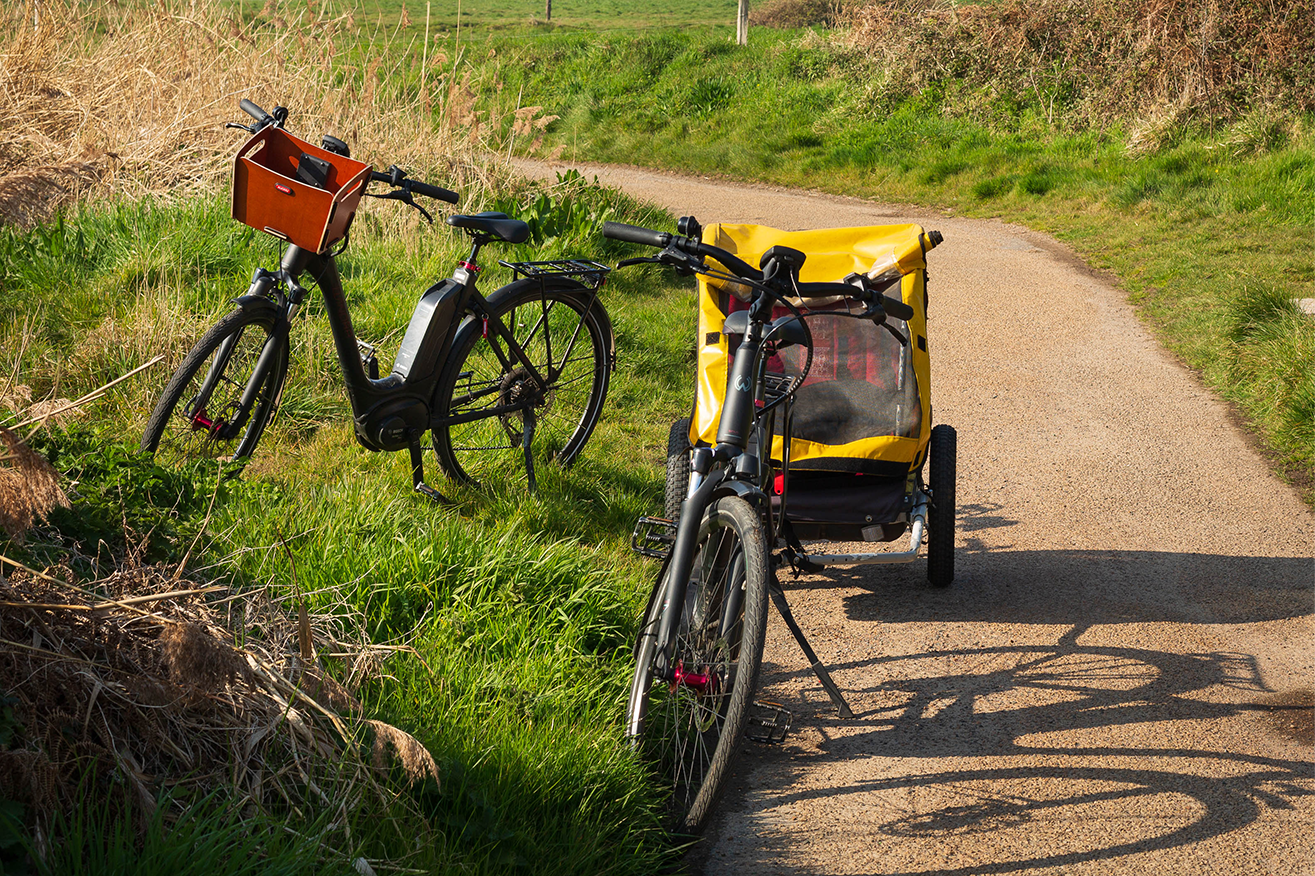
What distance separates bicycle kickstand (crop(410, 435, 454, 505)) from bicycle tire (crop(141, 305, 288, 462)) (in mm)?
592

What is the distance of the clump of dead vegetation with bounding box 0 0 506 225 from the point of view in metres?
7.65

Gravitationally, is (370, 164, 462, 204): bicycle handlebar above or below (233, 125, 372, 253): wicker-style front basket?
above

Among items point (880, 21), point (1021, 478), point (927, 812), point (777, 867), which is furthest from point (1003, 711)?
point (880, 21)

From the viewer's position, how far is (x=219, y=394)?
4.27 metres

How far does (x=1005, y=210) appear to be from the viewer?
41.2ft

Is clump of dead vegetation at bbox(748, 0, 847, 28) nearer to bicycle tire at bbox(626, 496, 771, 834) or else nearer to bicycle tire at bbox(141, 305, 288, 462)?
bicycle tire at bbox(141, 305, 288, 462)

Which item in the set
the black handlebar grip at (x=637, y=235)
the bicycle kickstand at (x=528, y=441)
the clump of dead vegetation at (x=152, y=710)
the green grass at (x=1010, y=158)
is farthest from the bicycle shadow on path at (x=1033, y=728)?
the green grass at (x=1010, y=158)

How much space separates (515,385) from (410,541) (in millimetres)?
1477

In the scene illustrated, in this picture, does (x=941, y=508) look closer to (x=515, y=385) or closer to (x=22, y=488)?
(x=515, y=385)

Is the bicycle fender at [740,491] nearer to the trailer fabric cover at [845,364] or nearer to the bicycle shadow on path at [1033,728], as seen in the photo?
the bicycle shadow on path at [1033,728]

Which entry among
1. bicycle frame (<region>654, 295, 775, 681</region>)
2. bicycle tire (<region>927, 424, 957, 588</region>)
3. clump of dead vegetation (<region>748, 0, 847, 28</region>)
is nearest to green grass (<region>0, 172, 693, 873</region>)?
bicycle frame (<region>654, 295, 775, 681</region>)

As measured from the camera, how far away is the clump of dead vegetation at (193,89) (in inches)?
301

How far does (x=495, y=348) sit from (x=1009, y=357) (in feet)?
14.1

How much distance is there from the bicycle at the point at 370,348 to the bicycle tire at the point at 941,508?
1510 mm
